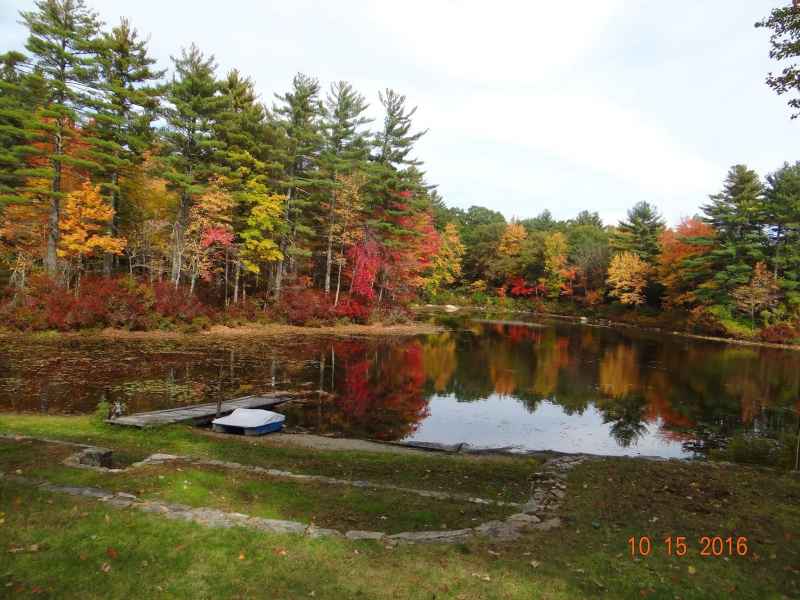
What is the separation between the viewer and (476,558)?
5.59 metres

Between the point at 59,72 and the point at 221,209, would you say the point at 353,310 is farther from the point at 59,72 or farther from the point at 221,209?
the point at 59,72

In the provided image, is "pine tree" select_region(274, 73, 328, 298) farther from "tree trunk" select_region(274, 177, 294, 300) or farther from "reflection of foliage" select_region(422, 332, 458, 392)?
"reflection of foliage" select_region(422, 332, 458, 392)

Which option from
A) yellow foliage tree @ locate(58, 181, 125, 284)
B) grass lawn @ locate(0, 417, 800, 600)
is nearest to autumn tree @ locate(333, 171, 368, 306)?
yellow foliage tree @ locate(58, 181, 125, 284)

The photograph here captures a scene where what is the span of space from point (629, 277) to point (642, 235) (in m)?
8.08

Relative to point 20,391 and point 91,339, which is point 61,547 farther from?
point 91,339

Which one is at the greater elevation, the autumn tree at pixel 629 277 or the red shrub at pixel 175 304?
the autumn tree at pixel 629 277

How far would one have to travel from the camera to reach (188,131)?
106 feet

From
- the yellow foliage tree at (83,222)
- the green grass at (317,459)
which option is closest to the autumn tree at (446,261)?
the yellow foliage tree at (83,222)

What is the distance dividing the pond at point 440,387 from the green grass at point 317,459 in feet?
9.71

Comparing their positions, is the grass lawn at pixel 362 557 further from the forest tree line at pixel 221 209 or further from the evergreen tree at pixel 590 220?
the evergreen tree at pixel 590 220

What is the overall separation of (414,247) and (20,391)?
34701 millimetres

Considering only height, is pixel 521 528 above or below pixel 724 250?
below

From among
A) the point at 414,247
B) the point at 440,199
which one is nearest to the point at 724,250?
the point at 414,247

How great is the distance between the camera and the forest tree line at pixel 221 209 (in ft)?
88.1
